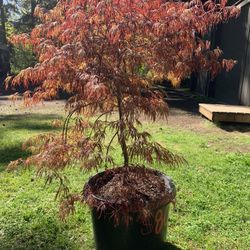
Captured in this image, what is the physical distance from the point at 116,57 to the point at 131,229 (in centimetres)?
149

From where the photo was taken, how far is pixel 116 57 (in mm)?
2832

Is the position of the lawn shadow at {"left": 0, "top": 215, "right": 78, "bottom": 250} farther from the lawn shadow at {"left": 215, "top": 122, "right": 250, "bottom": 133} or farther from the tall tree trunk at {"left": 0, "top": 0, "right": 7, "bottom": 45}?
the tall tree trunk at {"left": 0, "top": 0, "right": 7, "bottom": 45}

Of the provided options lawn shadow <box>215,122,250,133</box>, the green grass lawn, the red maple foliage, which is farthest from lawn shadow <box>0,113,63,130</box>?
the red maple foliage

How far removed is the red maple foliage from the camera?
2.68 meters

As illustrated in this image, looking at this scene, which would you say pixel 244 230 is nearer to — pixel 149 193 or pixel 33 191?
pixel 149 193

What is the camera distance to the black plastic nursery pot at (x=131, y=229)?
3.05 meters

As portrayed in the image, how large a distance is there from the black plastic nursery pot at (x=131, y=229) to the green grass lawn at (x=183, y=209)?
0.40m

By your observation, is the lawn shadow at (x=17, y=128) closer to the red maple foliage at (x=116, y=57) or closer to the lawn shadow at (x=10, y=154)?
the lawn shadow at (x=10, y=154)

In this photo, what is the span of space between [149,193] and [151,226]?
0.29m

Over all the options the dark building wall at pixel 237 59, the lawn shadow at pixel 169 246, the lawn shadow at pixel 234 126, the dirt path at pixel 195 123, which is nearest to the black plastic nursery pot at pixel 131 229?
the lawn shadow at pixel 169 246

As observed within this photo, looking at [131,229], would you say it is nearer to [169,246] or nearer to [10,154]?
[169,246]

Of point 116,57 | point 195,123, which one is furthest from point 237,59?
point 116,57

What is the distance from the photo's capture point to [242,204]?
4332mm

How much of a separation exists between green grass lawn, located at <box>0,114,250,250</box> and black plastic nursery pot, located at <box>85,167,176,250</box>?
0.40m
